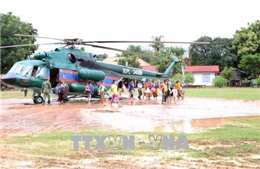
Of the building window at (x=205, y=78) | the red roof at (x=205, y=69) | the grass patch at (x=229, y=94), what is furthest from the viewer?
the building window at (x=205, y=78)

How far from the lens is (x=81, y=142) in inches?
285

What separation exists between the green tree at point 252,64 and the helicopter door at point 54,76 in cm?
4394

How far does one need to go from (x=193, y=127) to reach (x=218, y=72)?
5795cm

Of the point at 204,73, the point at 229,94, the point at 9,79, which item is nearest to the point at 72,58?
the point at 9,79

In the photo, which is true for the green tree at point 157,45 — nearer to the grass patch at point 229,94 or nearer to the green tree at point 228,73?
the green tree at point 228,73

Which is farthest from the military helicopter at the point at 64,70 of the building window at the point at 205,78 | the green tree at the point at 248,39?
the building window at the point at 205,78

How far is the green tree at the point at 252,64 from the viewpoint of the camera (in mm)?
55844

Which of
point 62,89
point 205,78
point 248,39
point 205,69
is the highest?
point 248,39

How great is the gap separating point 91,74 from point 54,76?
209 centimetres

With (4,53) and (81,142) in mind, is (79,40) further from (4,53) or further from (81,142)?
(4,53)

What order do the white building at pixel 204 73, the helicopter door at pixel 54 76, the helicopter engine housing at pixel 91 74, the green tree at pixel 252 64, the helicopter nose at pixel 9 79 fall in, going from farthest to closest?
1. the white building at pixel 204 73
2. the green tree at pixel 252 64
3. the helicopter engine housing at pixel 91 74
4. the helicopter door at pixel 54 76
5. the helicopter nose at pixel 9 79

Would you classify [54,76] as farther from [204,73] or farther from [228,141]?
[204,73]

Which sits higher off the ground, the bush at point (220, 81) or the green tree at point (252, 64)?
the green tree at point (252, 64)

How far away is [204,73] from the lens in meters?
65.3
